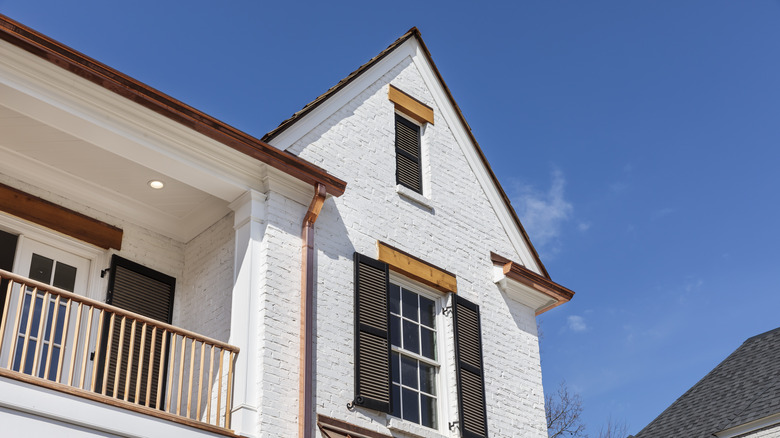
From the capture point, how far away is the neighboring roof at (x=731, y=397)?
20.0 m

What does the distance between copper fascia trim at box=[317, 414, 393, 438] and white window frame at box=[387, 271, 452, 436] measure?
0.66m

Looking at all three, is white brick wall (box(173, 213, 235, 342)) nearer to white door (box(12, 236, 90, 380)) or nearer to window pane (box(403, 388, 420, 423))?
white door (box(12, 236, 90, 380))

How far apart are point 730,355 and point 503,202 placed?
41.3ft

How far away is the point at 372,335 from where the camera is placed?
35.5ft

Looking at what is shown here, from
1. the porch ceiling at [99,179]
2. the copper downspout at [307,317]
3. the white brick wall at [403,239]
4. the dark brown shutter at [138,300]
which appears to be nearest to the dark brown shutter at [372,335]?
the white brick wall at [403,239]

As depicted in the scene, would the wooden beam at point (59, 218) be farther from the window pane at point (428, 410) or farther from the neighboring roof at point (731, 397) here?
the neighboring roof at point (731, 397)

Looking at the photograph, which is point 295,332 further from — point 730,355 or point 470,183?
point 730,355

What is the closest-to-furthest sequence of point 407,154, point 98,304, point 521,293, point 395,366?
point 98,304 → point 395,366 → point 407,154 → point 521,293

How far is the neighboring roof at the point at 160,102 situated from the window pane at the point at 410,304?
1.75m

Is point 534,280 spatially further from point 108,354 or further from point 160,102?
point 108,354

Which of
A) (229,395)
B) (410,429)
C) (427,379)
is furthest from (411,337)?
(229,395)

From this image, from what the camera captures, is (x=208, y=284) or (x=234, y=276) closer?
(x=234, y=276)

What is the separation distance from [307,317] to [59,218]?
3.04 m

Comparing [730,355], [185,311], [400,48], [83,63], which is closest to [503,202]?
[400,48]
